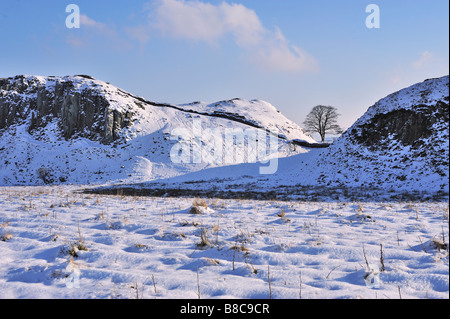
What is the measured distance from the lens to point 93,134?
3906 cm

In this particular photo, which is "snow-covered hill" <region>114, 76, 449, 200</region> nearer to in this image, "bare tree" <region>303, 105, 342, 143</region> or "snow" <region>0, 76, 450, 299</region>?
"snow" <region>0, 76, 450, 299</region>

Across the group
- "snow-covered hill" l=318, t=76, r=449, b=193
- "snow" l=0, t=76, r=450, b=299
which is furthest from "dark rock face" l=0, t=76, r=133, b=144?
"snow" l=0, t=76, r=450, b=299

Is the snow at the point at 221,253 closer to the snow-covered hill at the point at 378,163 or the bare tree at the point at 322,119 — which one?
the snow-covered hill at the point at 378,163

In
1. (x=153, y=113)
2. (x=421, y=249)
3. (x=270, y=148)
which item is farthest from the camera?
(x=153, y=113)

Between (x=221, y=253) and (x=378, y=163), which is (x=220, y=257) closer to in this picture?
(x=221, y=253)

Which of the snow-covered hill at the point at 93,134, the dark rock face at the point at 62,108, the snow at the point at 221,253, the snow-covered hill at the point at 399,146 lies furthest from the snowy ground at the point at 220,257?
the dark rock face at the point at 62,108

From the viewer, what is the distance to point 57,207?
8.00 metres

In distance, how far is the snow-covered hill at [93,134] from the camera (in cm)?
3123

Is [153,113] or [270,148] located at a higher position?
[153,113]

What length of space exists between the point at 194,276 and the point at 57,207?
660 centimetres

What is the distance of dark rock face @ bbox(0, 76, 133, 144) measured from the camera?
39344mm
